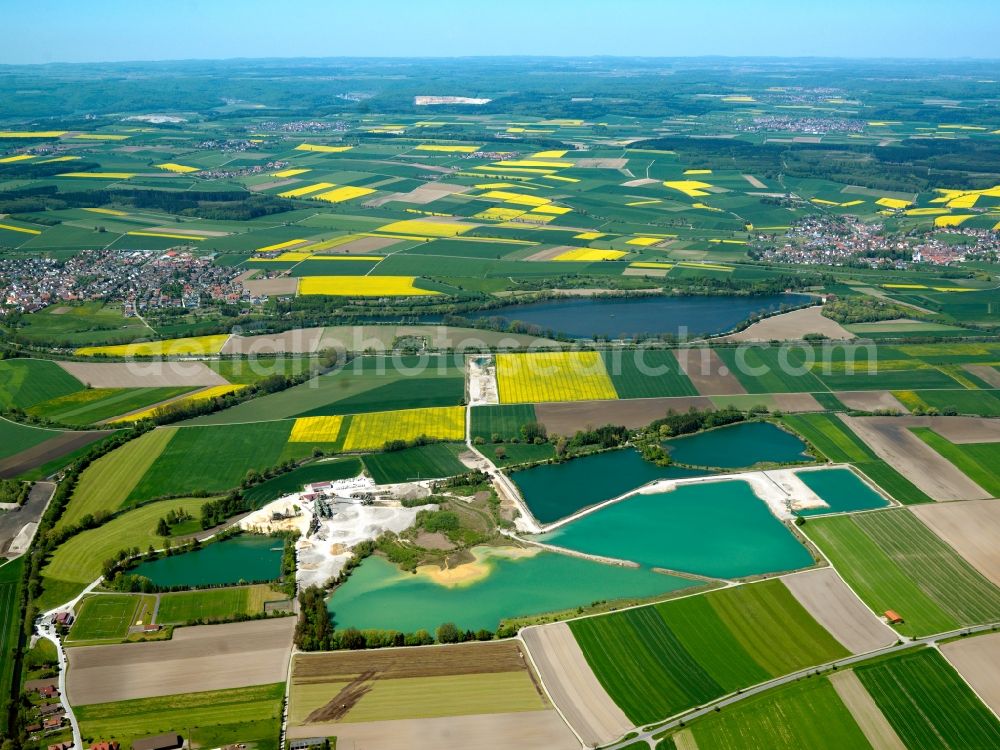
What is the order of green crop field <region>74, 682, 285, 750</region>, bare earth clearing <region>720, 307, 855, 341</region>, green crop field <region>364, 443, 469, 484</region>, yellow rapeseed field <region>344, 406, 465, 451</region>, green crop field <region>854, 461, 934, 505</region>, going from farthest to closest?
bare earth clearing <region>720, 307, 855, 341</region> < yellow rapeseed field <region>344, 406, 465, 451</region> < green crop field <region>364, 443, 469, 484</region> < green crop field <region>854, 461, 934, 505</region> < green crop field <region>74, 682, 285, 750</region>

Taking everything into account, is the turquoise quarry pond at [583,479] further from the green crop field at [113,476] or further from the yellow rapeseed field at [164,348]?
the yellow rapeseed field at [164,348]

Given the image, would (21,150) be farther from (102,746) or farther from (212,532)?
(102,746)

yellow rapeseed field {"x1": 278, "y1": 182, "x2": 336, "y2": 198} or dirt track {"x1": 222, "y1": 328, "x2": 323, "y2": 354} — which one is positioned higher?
yellow rapeseed field {"x1": 278, "y1": 182, "x2": 336, "y2": 198}

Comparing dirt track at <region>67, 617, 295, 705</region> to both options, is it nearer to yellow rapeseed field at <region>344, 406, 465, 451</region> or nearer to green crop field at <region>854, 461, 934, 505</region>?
yellow rapeseed field at <region>344, 406, 465, 451</region>

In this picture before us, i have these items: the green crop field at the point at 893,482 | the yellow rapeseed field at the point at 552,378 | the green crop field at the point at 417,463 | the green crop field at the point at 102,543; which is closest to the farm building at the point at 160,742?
the green crop field at the point at 102,543

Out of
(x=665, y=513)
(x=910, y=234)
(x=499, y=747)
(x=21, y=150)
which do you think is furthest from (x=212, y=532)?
(x=21, y=150)

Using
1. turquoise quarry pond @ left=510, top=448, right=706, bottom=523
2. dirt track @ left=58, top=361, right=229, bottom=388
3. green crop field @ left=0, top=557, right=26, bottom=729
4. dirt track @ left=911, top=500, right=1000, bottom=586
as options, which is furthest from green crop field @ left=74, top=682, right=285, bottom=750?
dirt track @ left=911, top=500, right=1000, bottom=586

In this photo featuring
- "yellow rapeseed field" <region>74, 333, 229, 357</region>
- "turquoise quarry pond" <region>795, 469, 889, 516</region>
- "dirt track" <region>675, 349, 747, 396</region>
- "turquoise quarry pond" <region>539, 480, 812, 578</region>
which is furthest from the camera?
"yellow rapeseed field" <region>74, 333, 229, 357</region>
